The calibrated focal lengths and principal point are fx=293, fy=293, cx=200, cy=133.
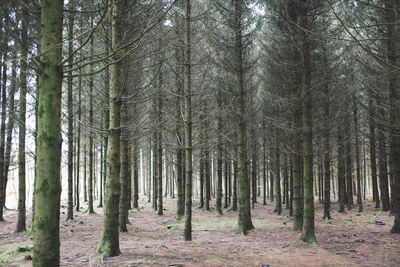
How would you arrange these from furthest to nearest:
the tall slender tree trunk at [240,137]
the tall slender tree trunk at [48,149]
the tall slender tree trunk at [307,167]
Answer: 1. the tall slender tree trunk at [240,137]
2. the tall slender tree trunk at [307,167]
3. the tall slender tree trunk at [48,149]

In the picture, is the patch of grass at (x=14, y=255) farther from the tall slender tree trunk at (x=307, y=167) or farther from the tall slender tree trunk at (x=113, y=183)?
the tall slender tree trunk at (x=307, y=167)

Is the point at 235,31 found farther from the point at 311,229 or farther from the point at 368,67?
the point at 311,229

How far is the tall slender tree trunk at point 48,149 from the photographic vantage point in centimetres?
291

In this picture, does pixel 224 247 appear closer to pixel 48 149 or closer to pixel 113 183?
pixel 113 183

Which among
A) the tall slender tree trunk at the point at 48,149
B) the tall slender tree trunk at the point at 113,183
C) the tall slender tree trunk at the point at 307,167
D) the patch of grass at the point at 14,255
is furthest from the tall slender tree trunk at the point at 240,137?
the tall slender tree trunk at the point at 48,149

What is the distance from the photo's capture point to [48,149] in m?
2.94

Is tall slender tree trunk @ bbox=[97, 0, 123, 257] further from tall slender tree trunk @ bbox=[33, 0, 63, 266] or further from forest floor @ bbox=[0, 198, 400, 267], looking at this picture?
tall slender tree trunk @ bbox=[33, 0, 63, 266]

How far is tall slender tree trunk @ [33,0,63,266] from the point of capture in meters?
2.91

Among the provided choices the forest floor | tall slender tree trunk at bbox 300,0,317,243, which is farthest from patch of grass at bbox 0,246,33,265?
tall slender tree trunk at bbox 300,0,317,243

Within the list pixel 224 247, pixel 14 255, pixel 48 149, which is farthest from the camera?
pixel 224 247

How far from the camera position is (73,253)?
20.7ft

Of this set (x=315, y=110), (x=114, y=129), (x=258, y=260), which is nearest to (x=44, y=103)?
(x=114, y=129)

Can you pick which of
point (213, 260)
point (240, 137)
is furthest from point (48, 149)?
point (240, 137)

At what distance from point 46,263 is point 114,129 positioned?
3.39m
